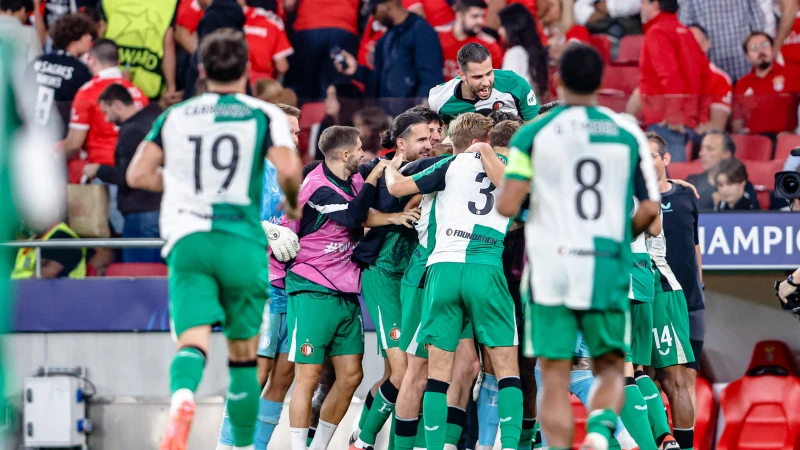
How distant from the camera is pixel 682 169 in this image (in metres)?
9.62

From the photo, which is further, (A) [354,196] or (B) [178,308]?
(A) [354,196]

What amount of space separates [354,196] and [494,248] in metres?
1.23

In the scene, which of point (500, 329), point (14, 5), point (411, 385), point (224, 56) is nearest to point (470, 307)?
point (500, 329)

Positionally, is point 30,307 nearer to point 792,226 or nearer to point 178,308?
point 178,308

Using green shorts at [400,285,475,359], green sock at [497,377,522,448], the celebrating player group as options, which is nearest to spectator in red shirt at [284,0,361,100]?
the celebrating player group

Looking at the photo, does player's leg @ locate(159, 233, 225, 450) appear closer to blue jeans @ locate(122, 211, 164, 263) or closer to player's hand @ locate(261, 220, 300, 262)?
player's hand @ locate(261, 220, 300, 262)

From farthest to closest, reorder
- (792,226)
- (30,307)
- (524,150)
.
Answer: (30,307) → (792,226) → (524,150)

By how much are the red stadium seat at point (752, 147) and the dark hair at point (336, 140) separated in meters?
3.29

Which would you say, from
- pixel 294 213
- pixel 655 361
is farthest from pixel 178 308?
pixel 655 361

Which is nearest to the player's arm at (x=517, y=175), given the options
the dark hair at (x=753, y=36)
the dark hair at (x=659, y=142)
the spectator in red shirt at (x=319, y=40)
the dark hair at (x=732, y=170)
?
the dark hair at (x=659, y=142)

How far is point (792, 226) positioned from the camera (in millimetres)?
9742

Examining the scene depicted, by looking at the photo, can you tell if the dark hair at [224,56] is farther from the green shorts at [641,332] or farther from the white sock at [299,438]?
the green shorts at [641,332]

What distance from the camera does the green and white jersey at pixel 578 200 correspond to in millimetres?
5684

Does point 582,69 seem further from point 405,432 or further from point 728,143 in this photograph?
point 728,143
